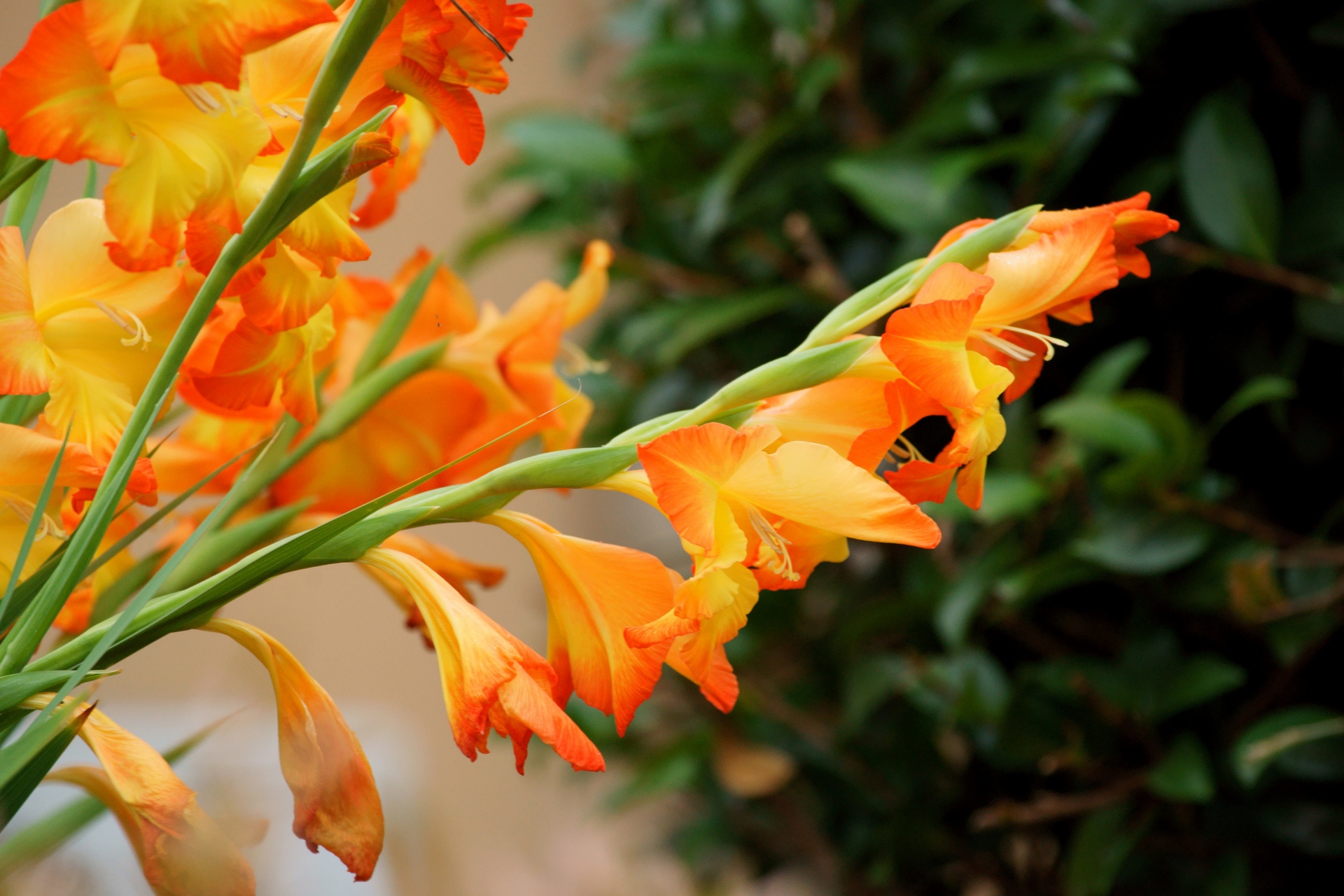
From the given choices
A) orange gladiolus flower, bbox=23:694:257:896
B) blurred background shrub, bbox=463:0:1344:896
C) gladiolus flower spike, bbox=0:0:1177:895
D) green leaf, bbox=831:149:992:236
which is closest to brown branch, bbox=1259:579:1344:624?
blurred background shrub, bbox=463:0:1344:896

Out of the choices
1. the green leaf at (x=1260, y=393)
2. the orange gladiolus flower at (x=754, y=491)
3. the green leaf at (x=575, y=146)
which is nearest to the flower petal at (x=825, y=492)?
the orange gladiolus flower at (x=754, y=491)

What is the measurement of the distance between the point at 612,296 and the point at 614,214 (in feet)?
0.58

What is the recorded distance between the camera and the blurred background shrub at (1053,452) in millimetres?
546

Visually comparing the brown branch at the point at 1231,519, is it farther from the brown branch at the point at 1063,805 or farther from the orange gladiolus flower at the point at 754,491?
the orange gladiolus flower at the point at 754,491

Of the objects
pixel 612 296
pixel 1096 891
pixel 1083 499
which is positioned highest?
pixel 612 296

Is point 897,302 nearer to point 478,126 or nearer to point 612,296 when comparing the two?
point 478,126

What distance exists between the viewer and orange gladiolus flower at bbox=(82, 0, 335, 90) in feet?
0.44

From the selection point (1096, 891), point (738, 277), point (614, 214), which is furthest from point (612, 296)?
point (1096, 891)

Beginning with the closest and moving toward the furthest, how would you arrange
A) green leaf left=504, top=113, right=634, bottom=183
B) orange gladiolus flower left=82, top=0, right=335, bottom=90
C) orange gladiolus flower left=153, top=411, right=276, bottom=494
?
orange gladiolus flower left=82, top=0, right=335, bottom=90 → orange gladiolus flower left=153, top=411, right=276, bottom=494 → green leaf left=504, top=113, right=634, bottom=183

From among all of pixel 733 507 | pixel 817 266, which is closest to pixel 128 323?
pixel 733 507

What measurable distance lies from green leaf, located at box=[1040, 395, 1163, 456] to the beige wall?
1.24 ft

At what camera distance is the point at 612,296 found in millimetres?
1119

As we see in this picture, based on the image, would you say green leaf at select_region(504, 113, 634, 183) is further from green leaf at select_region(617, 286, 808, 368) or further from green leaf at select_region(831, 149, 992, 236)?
green leaf at select_region(831, 149, 992, 236)

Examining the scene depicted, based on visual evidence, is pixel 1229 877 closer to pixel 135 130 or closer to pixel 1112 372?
pixel 1112 372
